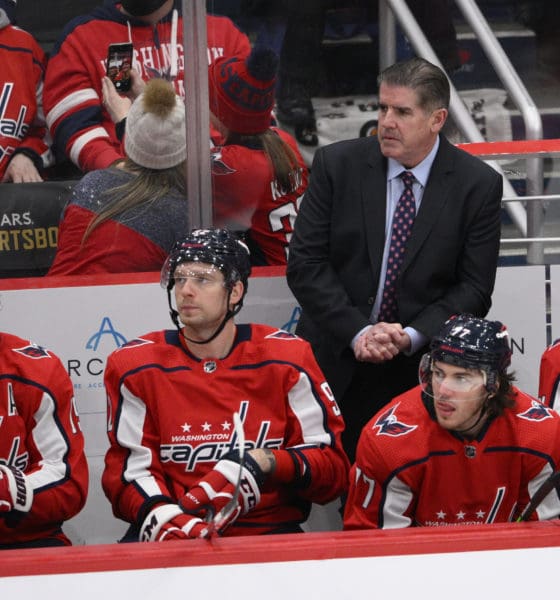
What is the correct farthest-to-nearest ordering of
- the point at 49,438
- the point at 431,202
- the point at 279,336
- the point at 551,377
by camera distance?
the point at 431,202 → the point at 551,377 → the point at 279,336 → the point at 49,438

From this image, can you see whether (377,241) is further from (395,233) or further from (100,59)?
(100,59)

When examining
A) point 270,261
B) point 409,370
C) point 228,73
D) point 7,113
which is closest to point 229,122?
point 228,73

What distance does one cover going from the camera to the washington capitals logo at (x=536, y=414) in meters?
2.61

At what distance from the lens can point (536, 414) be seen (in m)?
2.62

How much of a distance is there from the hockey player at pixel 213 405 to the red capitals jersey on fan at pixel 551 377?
0.55 meters

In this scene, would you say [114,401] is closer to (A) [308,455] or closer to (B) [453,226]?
(A) [308,455]

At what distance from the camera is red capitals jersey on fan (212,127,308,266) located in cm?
366

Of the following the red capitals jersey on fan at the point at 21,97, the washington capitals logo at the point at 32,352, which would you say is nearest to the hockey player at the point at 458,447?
the washington capitals logo at the point at 32,352

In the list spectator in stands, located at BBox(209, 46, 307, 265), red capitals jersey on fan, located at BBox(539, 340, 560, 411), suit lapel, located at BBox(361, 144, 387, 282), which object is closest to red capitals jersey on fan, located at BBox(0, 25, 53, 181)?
spectator in stands, located at BBox(209, 46, 307, 265)

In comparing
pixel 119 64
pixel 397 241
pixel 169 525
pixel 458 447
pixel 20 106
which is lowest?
pixel 169 525

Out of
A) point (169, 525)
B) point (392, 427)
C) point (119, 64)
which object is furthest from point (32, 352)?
point (119, 64)

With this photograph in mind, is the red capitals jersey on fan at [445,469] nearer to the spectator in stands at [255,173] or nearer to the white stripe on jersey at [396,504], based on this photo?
the white stripe on jersey at [396,504]

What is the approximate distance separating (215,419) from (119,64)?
1.35m

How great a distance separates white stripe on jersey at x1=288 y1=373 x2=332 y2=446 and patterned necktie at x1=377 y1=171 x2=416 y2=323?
52 centimetres
